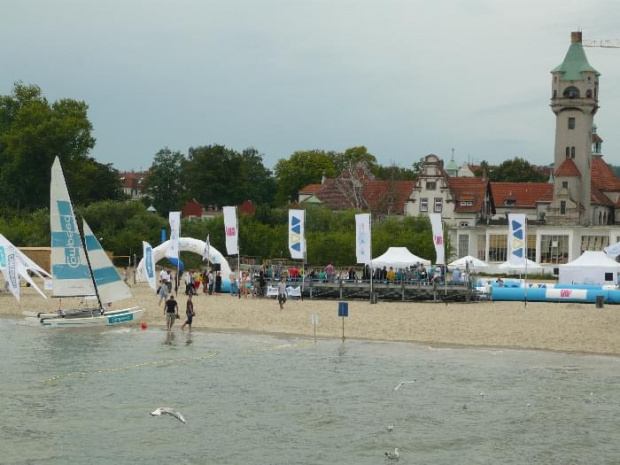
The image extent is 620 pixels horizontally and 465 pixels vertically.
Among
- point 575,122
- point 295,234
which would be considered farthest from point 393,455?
point 575,122

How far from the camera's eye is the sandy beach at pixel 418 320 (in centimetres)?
3797

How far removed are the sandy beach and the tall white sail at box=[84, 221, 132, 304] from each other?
61.5 inches

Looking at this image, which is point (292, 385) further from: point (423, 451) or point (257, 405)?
point (423, 451)

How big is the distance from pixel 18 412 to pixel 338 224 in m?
61.2

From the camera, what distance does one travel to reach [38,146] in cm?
9762

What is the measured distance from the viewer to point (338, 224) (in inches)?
3376

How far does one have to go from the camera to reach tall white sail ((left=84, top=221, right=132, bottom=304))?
136 ft

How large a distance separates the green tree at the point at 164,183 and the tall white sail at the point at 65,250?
100 meters

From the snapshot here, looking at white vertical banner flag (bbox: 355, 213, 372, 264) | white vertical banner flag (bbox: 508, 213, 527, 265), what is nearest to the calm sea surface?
white vertical banner flag (bbox: 355, 213, 372, 264)

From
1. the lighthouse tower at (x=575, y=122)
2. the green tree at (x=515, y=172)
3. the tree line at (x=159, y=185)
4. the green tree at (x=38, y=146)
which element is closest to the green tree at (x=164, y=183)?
the tree line at (x=159, y=185)

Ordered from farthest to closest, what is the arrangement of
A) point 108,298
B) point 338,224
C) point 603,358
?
1. point 338,224
2. point 108,298
3. point 603,358

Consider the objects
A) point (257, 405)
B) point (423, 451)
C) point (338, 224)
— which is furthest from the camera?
point (338, 224)

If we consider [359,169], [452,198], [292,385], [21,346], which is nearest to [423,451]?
[292,385]

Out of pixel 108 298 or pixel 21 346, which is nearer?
pixel 21 346
